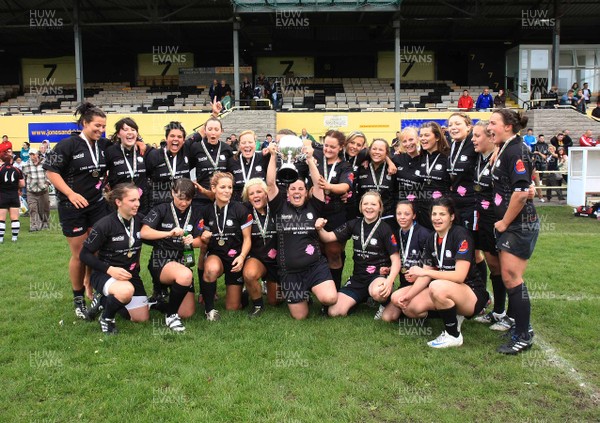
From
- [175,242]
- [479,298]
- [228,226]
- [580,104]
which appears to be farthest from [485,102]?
[175,242]

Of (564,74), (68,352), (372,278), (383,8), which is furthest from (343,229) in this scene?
→ (564,74)

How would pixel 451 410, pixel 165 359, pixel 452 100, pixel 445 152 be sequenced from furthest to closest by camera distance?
1. pixel 452 100
2. pixel 445 152
3. pixel 165 359
4. pixel 451 410

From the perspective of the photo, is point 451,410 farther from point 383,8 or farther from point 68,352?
point 383,8

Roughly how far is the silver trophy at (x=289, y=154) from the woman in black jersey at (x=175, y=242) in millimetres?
1038

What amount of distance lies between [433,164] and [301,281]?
6.14 feet

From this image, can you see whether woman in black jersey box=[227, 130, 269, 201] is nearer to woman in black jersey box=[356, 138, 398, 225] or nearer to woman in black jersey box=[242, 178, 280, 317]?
woman in black jersey box=[242, 178, 280, 317]

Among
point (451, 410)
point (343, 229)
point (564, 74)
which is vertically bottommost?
point (451, 410)

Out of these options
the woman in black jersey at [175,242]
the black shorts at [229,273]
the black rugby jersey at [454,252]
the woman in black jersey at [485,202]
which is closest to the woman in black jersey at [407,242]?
the black rugby jersey at [454,252]

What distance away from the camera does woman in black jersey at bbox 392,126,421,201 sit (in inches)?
219

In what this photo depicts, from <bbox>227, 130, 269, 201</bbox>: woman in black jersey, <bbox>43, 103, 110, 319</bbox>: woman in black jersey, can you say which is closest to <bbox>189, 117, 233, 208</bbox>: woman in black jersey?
<bbox>227, 130, 269, 201</bbox>: woman in black jersey

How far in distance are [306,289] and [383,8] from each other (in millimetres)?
19497

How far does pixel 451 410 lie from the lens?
3441mm

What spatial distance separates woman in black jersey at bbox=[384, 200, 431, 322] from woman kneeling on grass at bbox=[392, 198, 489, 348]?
25 centimetres

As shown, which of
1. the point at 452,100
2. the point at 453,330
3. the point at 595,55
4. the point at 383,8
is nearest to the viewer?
the point at 453,330
